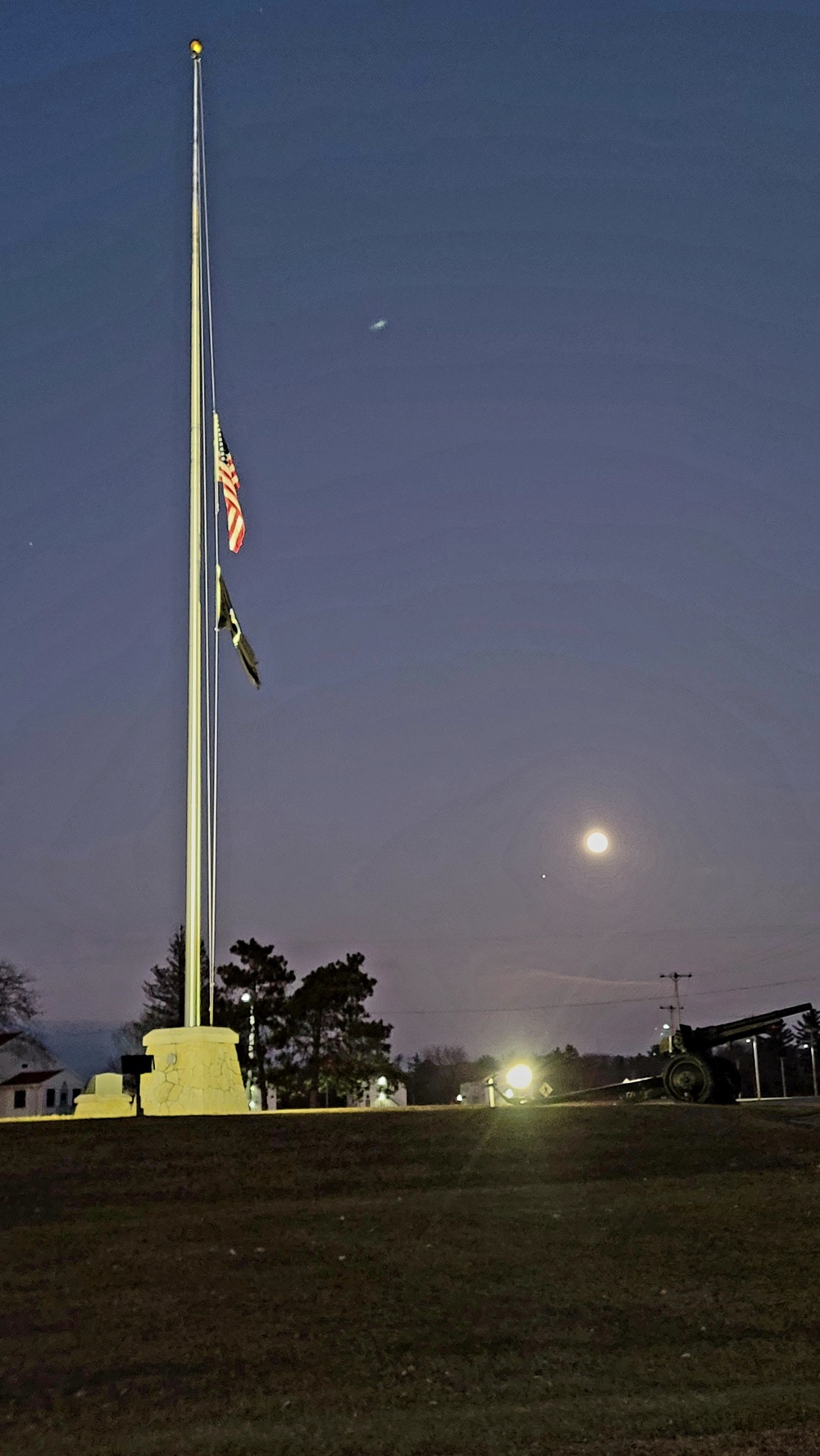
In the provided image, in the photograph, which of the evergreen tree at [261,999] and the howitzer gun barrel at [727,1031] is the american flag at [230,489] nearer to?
the howitzer gun barrel at [727,1031]

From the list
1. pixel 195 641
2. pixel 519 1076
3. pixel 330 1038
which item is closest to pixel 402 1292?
pixel 195 641

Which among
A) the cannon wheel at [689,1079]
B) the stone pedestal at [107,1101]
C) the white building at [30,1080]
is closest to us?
the stone pedestal at [107,1101]

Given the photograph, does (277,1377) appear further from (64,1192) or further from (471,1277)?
(64,1192)

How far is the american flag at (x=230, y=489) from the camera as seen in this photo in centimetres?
2048

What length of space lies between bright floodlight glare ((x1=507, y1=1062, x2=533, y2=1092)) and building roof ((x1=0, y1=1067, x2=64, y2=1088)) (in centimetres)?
4972

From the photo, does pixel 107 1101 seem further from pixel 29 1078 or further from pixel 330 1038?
pixel 29 1078

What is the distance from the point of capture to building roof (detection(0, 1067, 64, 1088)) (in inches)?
2726

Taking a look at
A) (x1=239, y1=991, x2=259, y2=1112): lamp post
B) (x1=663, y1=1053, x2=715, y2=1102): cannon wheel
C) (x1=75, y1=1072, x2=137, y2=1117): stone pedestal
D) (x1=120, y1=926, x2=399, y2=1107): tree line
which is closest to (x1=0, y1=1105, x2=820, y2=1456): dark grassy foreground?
(x1=75, y1=1072, x2=137, y2=1117): stone pedestal

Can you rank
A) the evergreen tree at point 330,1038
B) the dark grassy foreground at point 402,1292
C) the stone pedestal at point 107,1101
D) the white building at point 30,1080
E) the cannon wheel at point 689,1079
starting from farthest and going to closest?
1. the white building at point 30,1080
2. the evergreen tree at point 330,1038
3. the cannon wheel at point 689,1079
4. the stone pedestal at point 107,1101
5. the dark grassy foreground at point 402,1292

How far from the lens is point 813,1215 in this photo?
11156mm

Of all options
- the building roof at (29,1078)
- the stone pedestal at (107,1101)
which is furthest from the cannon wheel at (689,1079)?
the building roof at (29,1078)

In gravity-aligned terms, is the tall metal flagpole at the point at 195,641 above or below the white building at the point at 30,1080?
above

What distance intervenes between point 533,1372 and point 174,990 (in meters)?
74.1

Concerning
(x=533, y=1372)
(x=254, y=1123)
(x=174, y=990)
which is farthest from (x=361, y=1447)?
(x=174, y=990)
